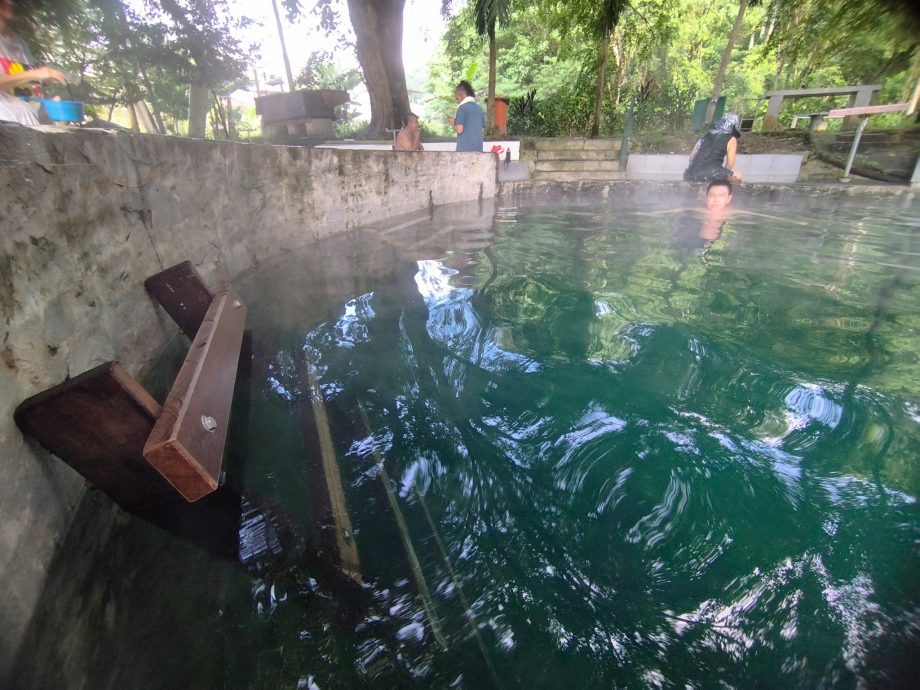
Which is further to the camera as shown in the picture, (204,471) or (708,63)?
(708,63)

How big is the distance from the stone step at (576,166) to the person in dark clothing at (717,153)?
2.95m

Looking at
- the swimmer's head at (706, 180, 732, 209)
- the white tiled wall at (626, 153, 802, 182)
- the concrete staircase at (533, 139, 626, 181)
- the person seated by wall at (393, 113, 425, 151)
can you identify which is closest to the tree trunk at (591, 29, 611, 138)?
the concrete staircase at (533, 139, 626, 181)

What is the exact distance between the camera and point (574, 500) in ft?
5.66

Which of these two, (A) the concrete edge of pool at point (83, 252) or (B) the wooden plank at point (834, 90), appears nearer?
(A) the concrete edge of pool at point (83, 252)

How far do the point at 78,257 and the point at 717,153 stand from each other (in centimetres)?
962


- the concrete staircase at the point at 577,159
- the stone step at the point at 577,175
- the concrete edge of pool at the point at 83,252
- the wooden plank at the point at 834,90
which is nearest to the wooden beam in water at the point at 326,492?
the concrete edge of pool at the point at 83,252

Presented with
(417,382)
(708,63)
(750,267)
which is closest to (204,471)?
(417,382)

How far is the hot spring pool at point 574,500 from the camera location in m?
1.22

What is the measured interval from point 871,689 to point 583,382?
158 cm

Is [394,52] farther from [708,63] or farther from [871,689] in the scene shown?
[708,63]

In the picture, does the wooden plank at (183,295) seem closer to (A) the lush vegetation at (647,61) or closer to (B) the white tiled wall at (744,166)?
(A) the lush vegetation at (647,61)

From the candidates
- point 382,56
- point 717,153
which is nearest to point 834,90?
point 717,153

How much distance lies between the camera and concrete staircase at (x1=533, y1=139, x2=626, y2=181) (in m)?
11.2

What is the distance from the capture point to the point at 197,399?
1503 millimetres
